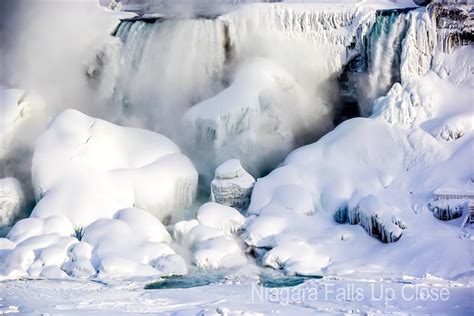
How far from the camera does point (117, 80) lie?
16.6m

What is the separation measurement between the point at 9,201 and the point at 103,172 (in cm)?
187

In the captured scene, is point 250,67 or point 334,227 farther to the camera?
point 250,67

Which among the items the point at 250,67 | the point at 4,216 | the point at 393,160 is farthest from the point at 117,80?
the point at 393,160

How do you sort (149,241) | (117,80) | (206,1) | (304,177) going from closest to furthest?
(149,241) → (304,177) → (117,80) → (206,1)

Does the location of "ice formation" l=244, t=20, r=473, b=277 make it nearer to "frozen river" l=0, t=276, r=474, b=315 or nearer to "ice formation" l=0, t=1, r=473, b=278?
"ice formation" l=0, t=1, r=473, b=278

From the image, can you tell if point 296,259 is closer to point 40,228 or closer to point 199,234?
point 199,234

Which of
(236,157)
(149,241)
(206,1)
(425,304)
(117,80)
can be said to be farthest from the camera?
Result: (206,1)

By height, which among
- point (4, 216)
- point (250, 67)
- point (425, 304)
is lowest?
point (4, 216)

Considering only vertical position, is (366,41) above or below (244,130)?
above

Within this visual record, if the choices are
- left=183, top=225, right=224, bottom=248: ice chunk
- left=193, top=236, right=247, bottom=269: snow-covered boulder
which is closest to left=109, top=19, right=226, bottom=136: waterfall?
left=183, top=225, right=224, bottom=248: ice chunk

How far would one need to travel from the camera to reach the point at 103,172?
13.5m

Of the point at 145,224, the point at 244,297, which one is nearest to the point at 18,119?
the point at 145,224

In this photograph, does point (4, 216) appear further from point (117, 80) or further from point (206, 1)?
point (206, 1)

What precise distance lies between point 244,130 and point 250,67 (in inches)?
58.3
